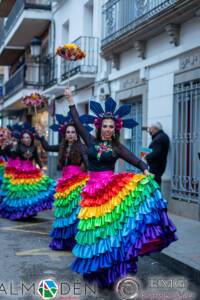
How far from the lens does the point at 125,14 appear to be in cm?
1471

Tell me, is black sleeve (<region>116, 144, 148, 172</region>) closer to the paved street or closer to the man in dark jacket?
the paved street

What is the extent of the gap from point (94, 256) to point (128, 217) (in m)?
0.52

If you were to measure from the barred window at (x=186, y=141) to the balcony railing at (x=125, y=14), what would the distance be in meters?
1.81

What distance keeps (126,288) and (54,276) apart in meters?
1.13

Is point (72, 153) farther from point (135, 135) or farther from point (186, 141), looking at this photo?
point (135, 135)

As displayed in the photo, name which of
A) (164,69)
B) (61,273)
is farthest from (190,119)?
(61,273)

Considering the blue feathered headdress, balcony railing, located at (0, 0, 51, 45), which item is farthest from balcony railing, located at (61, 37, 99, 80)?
the blue feathered headdress

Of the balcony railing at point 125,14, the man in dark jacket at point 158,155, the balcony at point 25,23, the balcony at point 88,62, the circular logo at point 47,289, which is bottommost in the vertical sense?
the circular logo at point 47,289

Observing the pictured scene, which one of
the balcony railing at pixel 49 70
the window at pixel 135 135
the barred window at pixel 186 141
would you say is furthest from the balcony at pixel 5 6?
the barred window at pixel 186 141

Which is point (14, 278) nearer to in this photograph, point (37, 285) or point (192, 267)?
point (37, 285)

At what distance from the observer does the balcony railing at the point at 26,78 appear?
2410 centimetres

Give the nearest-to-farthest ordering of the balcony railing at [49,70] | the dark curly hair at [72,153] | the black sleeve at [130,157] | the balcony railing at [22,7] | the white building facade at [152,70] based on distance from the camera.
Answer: the black sleeve at [130,157]
the dark curly hair at [72,153]
the white building facade at [152,70]
the balcony railing at [49,70]
the balcony railing at [22,7]

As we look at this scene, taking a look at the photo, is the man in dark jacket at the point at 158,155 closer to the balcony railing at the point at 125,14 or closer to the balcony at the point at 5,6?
the balcony railing at the point at 125,14

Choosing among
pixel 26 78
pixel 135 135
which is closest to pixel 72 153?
pixel 135 135
